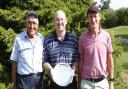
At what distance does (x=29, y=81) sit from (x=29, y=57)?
15.2 inches

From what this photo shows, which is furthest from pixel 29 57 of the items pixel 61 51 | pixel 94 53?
pixel 94 53

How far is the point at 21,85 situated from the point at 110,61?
143 cm

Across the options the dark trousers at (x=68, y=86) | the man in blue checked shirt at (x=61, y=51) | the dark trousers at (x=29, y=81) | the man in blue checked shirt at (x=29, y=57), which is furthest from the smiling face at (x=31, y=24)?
the dark trousers at (x=68, y=86)

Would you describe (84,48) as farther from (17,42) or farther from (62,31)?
(17,42)

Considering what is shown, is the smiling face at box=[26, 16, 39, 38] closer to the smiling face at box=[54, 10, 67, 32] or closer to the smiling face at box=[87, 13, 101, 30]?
the smiling face at box=[54, 10, 67, 32]

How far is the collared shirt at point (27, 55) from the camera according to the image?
5.78 metres

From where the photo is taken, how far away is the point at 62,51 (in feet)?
18.9

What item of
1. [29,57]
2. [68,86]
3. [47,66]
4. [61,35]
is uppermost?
[61,35]

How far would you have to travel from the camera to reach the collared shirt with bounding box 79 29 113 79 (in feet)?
18.2

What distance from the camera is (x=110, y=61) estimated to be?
569 cm

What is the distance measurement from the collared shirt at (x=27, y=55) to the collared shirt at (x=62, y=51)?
4.9 inches

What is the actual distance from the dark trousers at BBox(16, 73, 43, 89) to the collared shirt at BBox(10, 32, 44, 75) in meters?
0.07

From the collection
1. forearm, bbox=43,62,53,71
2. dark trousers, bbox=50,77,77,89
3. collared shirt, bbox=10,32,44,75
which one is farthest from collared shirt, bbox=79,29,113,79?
collared shirt, bbox=10,32,44,75

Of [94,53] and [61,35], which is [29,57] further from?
[94,53]
